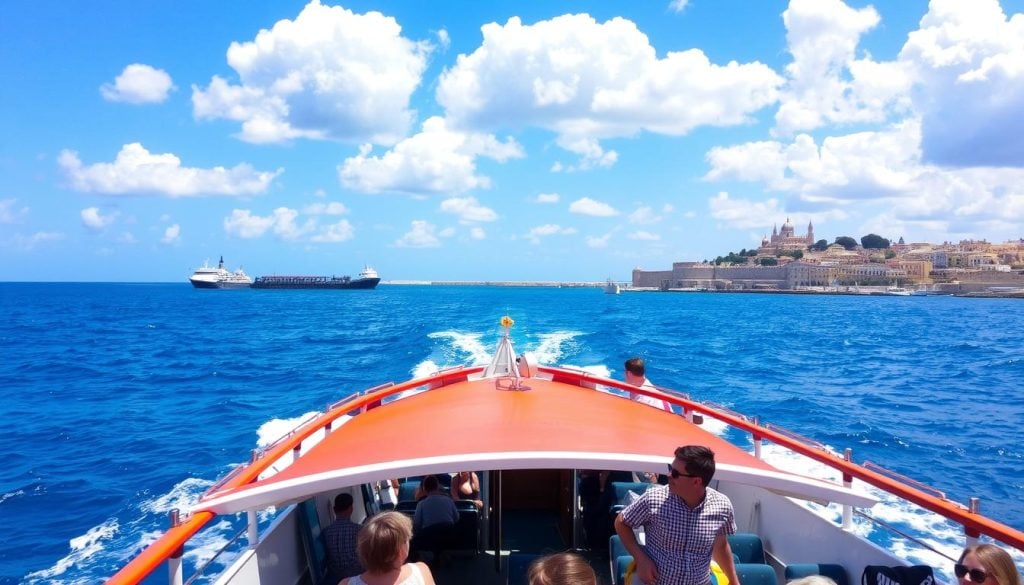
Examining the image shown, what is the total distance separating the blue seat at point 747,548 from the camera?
4.86 meters

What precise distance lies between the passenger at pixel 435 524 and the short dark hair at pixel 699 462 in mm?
2854

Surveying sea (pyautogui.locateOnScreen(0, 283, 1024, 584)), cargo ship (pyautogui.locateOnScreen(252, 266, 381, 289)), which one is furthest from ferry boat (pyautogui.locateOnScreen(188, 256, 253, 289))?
sea (pyautogui.locateOnScreen(0, 283, 1024, 584))

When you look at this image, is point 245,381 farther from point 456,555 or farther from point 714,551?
point 714,551

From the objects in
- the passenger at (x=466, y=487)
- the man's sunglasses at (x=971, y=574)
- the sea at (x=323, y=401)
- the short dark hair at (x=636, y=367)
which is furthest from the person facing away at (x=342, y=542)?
the man's sunglasses at (x=971, y=574)

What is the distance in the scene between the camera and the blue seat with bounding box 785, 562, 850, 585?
4.39 m

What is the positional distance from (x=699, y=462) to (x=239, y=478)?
111 inches

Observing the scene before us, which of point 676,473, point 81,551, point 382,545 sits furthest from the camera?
point 81,551

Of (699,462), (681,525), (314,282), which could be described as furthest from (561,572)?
(314,282)

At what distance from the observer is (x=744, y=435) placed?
1446cm

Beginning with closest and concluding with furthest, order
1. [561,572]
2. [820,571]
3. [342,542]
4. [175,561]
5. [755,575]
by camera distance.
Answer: [561,572] < [175,561] < [755,575] < [820,571] < [342,542]

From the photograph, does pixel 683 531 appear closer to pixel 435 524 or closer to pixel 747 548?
pixel 747 548

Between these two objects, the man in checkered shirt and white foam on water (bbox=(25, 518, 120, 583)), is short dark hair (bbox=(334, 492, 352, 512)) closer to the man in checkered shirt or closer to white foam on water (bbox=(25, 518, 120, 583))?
the man in checkered shirt

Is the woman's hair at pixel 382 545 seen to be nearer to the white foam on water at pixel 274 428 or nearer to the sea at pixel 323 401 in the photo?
the sea at pixel 323 401

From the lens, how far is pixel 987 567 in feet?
9.52
